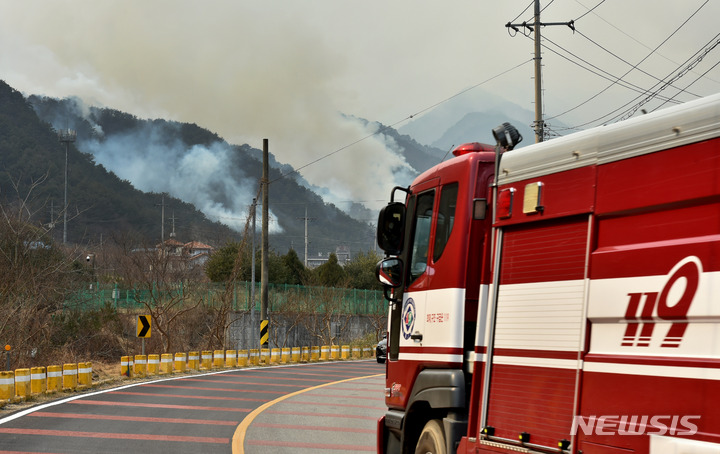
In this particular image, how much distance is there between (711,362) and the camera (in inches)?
173

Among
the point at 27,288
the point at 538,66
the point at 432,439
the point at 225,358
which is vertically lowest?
the point at 225,358

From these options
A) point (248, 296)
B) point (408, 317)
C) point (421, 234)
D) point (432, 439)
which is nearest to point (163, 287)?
point (248, 296)

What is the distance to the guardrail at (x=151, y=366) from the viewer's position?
16.3 meters

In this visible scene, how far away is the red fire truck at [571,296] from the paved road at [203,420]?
4.82 m

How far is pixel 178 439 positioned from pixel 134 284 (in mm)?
36643

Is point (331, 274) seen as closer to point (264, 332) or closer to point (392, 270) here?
point (264, 332)

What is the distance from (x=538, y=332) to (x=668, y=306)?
126 centimetres

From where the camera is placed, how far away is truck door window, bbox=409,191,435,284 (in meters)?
7.81

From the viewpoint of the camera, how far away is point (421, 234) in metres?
7.93

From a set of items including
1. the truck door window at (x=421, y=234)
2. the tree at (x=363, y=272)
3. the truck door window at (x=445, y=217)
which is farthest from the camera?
A: the tree at (x=363, y=272)

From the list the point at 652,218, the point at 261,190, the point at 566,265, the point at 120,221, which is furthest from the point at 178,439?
the point at 120,221

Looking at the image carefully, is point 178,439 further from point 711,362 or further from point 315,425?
point 711,362

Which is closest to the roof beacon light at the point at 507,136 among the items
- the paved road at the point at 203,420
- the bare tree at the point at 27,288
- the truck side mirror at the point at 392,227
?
the truck side mirror at the point at 392,227

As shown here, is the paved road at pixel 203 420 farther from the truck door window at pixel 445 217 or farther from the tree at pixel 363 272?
the tree at pixel 363 272
